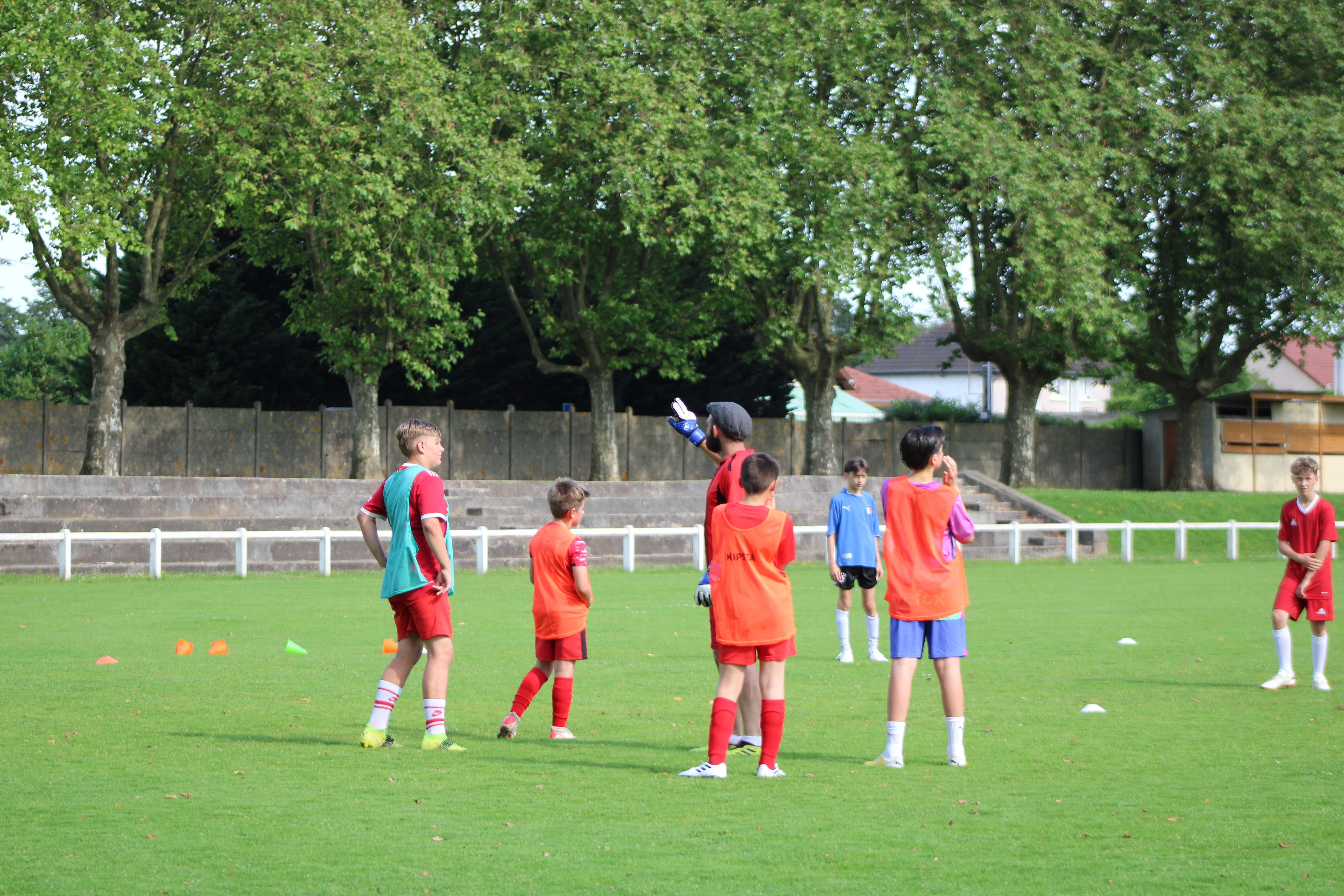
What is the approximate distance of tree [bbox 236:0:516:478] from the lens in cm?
2722

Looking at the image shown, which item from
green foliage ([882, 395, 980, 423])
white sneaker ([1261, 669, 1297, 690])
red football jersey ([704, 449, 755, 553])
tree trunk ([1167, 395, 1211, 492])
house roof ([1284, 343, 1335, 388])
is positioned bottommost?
white sneaker ([1261, 669, 1297, 690])

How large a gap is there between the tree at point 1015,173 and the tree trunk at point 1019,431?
3.45ft

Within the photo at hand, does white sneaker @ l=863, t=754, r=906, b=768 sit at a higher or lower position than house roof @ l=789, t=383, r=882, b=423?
lower

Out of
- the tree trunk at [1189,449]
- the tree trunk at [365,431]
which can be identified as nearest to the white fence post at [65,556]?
the tree trunk at [365,431]

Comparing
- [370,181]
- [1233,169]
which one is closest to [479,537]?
[370,181]

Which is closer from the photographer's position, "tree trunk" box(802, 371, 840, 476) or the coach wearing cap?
the coach wearing cap

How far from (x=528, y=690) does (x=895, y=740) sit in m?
2.24

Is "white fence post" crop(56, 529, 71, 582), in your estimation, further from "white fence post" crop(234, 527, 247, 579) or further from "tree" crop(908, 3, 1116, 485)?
"tree" crop(908, 3, 1116, 485)

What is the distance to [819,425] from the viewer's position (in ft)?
122

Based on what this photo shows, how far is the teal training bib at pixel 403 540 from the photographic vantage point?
7.77 m

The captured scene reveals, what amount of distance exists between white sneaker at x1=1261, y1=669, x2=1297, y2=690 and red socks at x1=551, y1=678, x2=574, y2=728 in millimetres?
5518

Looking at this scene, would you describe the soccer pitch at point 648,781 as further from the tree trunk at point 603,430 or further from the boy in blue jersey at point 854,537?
the tree trunk at point 603,430

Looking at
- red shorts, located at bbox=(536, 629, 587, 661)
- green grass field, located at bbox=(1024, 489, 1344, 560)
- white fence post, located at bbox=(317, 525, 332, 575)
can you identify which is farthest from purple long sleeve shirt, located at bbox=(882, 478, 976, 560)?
green grass field, located at bbox=(1024, 489, 1344, 560)

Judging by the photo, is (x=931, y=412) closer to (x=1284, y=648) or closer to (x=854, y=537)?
(x=854, y=537)
